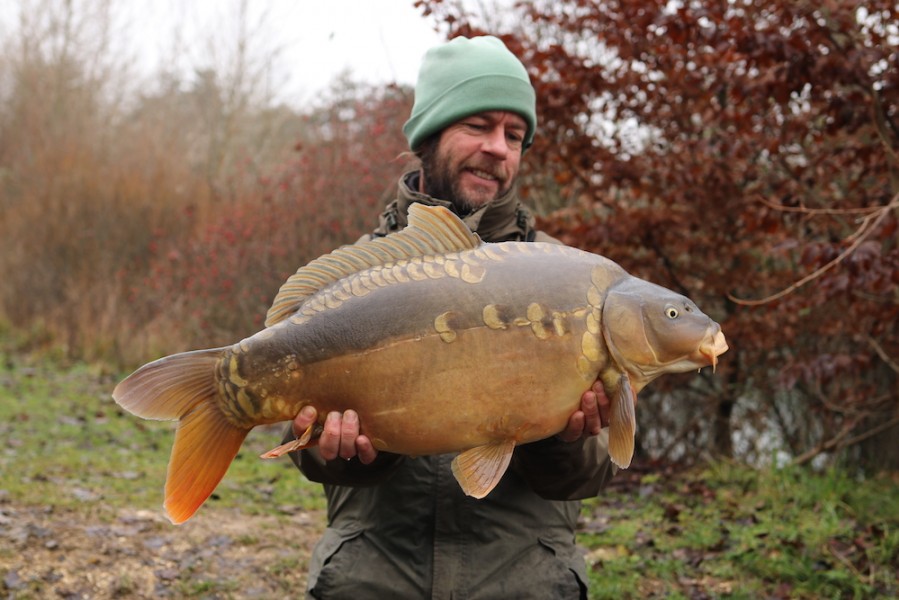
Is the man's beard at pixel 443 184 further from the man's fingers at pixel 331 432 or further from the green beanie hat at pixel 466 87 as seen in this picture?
the man's fingers at pixel 331 432

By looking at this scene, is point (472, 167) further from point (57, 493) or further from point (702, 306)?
point (702, 306)

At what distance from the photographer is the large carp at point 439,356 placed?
1838 mm

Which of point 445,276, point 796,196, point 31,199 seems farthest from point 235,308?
point 445,276

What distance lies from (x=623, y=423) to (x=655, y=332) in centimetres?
20

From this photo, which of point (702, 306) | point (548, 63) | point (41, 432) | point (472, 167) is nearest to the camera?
point (472, 167)

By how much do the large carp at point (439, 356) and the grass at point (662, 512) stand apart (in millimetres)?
2416

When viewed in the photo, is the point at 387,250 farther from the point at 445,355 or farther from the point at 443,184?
the point at 443,184

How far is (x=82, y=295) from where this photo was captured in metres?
11.6

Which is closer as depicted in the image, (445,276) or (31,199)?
(445,276)

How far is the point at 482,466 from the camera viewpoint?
1878mm

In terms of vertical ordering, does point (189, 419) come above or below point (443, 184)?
below

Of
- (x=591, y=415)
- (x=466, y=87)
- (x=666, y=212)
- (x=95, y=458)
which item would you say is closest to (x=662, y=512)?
(x=666, y=212)

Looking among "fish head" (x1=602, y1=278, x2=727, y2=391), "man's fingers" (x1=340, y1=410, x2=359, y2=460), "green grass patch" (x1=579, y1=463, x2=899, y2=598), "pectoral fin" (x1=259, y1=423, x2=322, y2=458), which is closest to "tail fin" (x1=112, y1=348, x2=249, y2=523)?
"pectoral fin" (x1=259, y1=423, x2=322, y2=458)

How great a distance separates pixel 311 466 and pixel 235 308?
8.16 m
